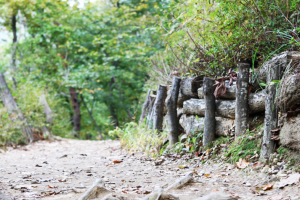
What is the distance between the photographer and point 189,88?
5258 millimetres

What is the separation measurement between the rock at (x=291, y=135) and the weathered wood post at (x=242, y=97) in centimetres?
69

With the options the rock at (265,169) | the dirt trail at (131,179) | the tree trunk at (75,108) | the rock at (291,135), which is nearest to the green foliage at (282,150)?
the rock at (291,135)

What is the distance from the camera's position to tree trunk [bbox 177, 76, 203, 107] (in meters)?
5.05

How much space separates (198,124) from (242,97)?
1.19 m

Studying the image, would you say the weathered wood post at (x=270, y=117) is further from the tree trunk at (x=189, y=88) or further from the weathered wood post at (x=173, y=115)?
the weathered wood post at (x=173, y=115)

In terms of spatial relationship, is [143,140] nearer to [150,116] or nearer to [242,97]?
[150,116]

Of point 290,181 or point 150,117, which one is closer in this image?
point 290,181

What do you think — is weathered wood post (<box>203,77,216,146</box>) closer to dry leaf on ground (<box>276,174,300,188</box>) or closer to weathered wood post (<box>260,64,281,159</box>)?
weathered wood post (<box>260,64,281,159</box>)

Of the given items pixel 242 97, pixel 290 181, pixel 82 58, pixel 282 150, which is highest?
pixel 82 58

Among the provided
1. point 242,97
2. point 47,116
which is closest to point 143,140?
point 242,97

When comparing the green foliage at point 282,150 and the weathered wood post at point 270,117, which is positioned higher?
the weathered wood post at point 270,117

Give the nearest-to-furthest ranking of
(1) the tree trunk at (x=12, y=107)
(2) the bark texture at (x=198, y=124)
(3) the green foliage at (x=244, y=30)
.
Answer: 1. (3) the green foliage at (x=244, y=30)
2. (2) the bark texture at (x=198, y=124)
3. (1) the tree trunk at (x=12, y=107)

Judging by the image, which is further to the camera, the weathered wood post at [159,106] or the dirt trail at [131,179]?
the weathered wood post at [159,106]

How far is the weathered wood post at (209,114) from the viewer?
14.2 feet
